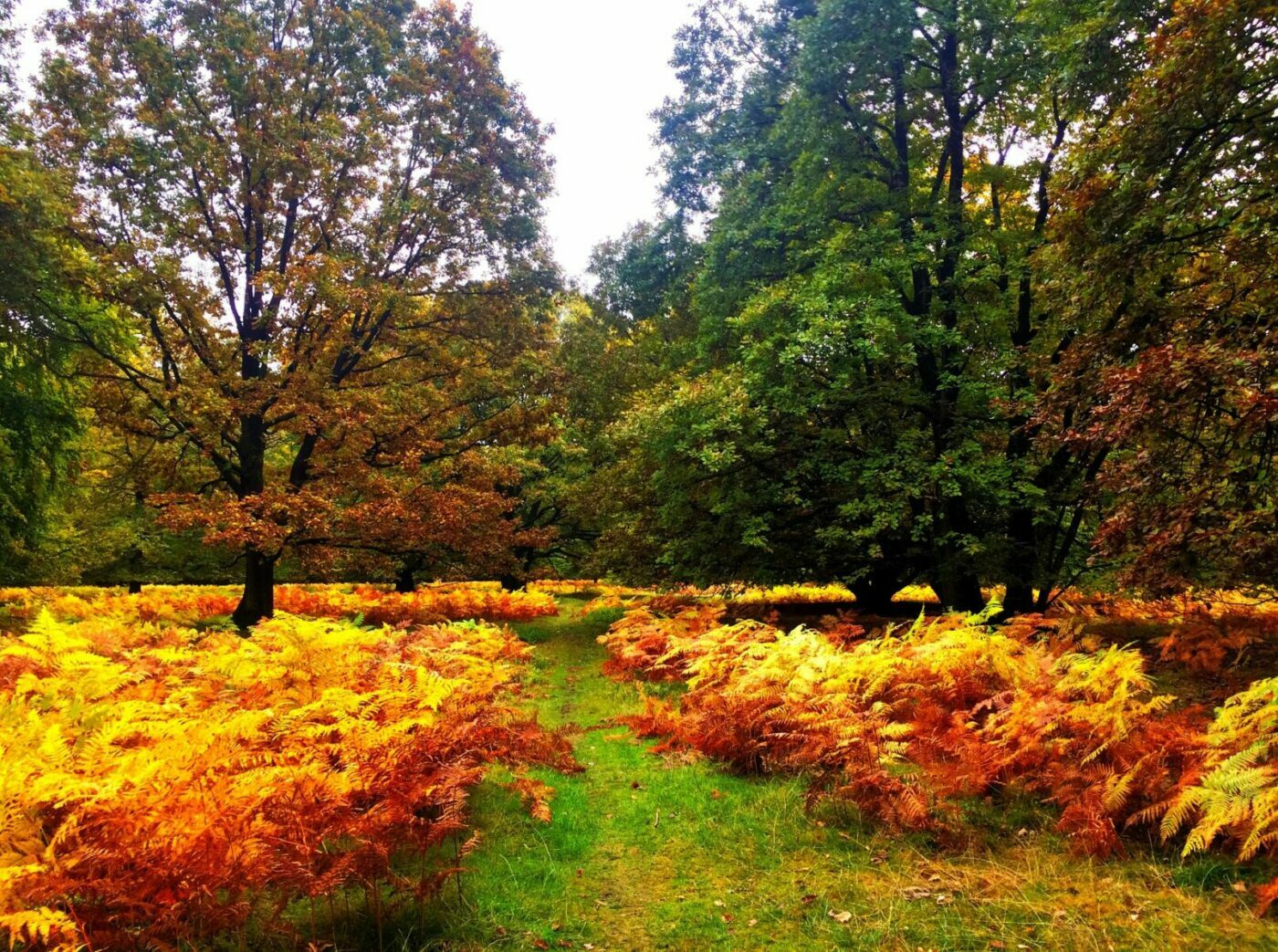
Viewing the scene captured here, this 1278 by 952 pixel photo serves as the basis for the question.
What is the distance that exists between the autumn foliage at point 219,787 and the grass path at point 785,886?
0.36 metres

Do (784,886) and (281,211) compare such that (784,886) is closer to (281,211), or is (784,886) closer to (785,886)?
(785,886)

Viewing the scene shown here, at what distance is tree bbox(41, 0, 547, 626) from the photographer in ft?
42.3

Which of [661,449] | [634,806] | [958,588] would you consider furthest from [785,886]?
[958,588]

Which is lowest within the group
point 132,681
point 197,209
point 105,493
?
point 132,681

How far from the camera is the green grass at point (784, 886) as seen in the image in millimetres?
3396

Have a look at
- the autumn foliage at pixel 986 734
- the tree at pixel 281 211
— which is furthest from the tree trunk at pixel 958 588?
the tree at pixel 281 211

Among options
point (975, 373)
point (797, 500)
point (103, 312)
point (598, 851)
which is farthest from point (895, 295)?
point (103, 312)

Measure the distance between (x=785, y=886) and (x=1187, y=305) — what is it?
25.4 ft

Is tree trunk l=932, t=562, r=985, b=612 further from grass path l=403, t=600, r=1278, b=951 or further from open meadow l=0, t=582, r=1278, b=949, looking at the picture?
grass path l=403, t=600, r=1278, b=951

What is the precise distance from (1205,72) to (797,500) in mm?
8068

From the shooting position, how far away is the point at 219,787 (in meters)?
3.26

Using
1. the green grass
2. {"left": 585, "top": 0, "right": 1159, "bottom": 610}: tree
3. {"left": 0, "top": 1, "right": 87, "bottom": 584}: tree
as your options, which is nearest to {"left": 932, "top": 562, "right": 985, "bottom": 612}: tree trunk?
{"left": 585, "top": 0, "right": 1159, "bottom": 610}: tree

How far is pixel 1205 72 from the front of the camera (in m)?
→ 6.82

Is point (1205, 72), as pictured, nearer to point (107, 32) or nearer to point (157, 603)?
point (107, 32)
